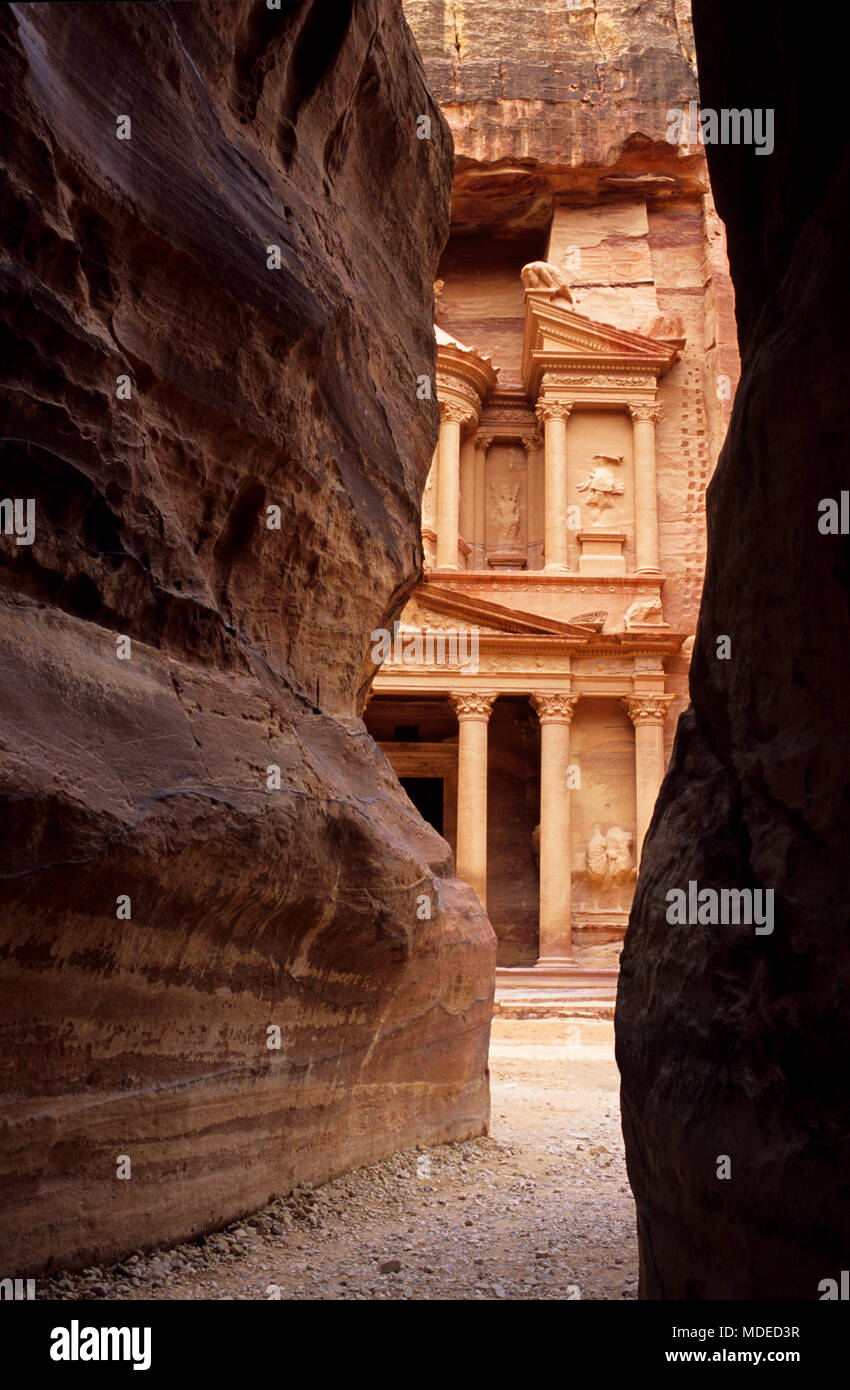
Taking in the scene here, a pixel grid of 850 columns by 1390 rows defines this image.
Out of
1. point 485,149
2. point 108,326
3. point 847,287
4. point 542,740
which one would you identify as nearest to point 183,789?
point 108,326

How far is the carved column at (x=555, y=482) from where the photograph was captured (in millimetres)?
24781

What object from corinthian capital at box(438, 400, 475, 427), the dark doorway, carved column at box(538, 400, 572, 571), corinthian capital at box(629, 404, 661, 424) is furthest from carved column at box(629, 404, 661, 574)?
the dark doorway

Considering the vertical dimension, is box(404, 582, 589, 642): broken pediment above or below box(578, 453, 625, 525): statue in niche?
below

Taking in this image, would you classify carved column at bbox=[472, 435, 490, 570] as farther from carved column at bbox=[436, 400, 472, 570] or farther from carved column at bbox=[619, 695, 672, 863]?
carved column at bbox=[619, 695, 672, 863]

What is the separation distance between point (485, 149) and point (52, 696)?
2766 cm

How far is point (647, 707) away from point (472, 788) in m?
4.12

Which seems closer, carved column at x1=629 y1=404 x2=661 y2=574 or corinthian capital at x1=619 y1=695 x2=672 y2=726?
corinthian capital at x1=619 y1=695 x2=672 y2=726

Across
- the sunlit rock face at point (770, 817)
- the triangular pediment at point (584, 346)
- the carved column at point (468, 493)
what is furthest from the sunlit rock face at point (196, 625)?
the carved column at point (468, 493)

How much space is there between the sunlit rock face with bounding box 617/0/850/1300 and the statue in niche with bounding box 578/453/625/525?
22.2 metres

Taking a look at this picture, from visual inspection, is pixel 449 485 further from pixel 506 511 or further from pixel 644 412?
pixel 644 412

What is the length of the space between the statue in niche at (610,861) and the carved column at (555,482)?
614cm

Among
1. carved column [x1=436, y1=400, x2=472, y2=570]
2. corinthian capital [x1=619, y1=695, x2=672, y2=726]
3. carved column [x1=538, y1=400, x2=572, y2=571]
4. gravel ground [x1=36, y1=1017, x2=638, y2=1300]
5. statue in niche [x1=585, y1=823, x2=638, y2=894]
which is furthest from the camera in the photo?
carved column [x1=436, y1=400, x2=472, y2=570]

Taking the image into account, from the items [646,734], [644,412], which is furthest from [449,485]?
[646,734]

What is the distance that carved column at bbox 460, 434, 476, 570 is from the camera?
88.4 feet
